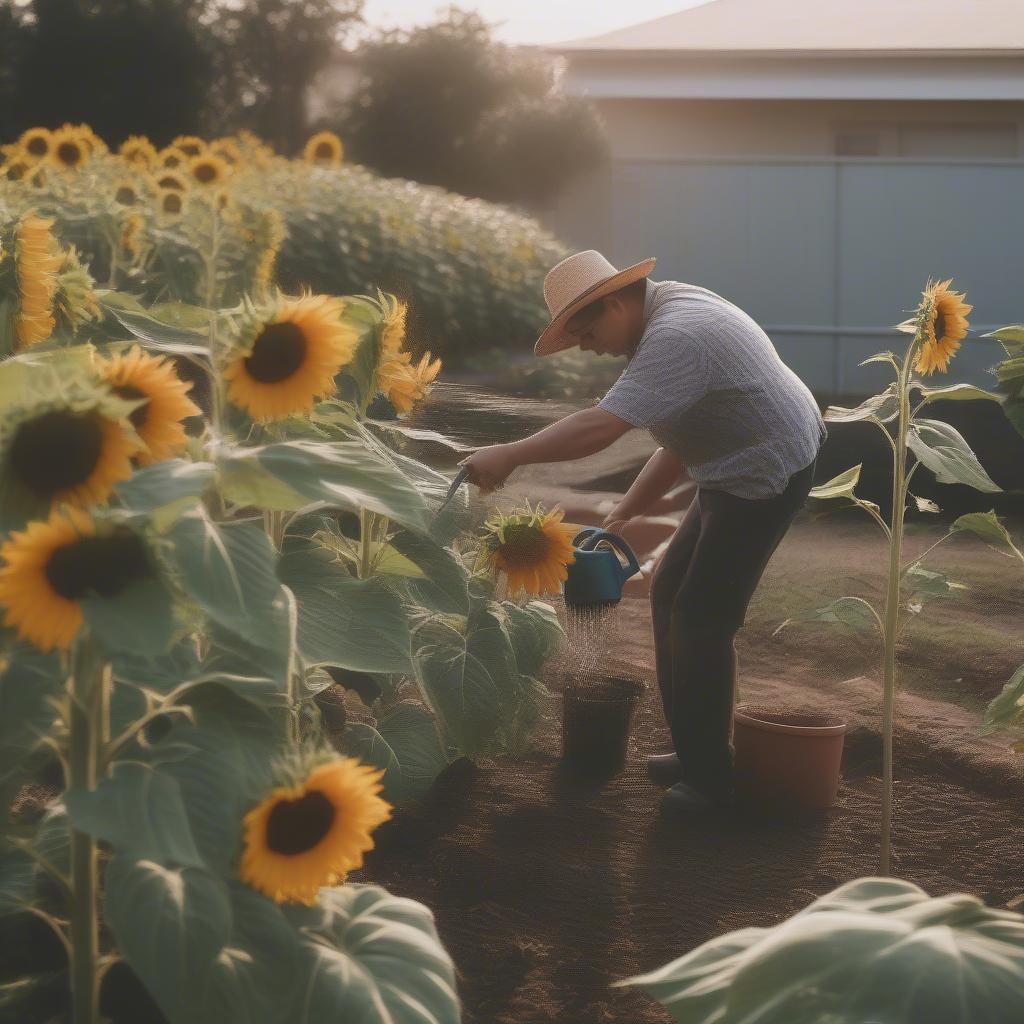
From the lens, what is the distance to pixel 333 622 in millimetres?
2195

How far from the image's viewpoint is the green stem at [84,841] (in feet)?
5.61

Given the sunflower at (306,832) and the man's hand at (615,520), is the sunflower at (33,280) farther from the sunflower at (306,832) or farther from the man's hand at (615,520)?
the man's hand at (615,520)

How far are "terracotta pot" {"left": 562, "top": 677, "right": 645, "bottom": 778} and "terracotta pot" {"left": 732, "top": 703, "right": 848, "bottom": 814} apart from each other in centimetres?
32

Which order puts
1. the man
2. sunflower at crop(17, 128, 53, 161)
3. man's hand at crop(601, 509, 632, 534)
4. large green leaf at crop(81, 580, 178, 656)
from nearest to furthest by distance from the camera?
large green leaf at crop(81, 580, 178, 656)
the man
man's hand at crop(601, 509, 632, 534)
sunflower at crop(17, 128, 53, 161)

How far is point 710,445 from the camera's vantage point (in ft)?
12.9

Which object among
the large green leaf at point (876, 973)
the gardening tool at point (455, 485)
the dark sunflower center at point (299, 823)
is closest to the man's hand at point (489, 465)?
the gardening tool at point (455, 485)

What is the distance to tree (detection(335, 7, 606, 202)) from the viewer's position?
1875 cm

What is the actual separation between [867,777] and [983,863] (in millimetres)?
683

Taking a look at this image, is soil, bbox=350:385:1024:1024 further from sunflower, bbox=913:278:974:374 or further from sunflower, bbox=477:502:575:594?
sunflower, bbox=913:278:974:374

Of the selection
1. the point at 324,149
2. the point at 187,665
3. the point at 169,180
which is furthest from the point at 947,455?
the point at 324,149

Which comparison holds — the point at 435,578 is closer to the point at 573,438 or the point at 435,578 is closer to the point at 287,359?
the point at 573,438

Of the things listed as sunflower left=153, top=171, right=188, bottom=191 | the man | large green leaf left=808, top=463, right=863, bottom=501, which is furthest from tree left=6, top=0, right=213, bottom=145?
large green leaf left=808, top=463, right=863, bottom=501

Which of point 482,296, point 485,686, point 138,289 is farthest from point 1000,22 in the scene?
point 485,686

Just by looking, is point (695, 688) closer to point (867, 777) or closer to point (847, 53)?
point (867, 777)
